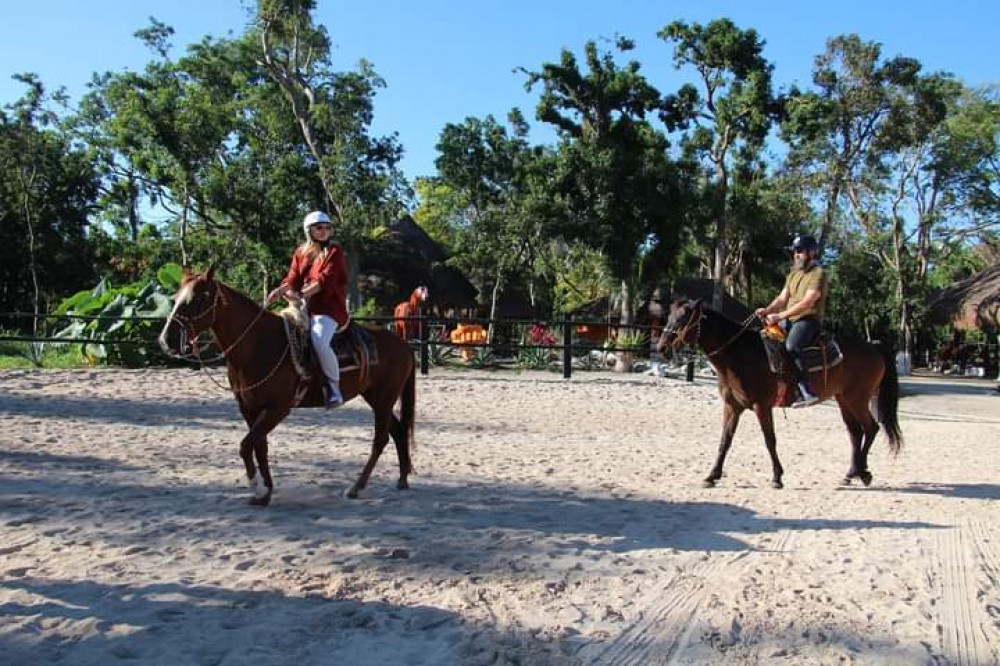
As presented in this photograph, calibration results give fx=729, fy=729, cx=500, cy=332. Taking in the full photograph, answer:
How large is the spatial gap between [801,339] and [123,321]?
13.3 metres

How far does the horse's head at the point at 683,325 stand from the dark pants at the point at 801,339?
109 centimetres

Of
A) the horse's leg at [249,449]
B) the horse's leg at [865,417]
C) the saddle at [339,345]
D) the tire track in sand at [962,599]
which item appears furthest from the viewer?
the horse's leg at [865,417]

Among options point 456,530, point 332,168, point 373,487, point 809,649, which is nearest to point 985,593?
point 809,649

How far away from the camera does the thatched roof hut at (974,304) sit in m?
26.0

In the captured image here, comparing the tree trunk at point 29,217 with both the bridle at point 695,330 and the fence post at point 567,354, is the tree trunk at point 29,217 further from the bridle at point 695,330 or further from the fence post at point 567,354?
the bridle at point 695,330

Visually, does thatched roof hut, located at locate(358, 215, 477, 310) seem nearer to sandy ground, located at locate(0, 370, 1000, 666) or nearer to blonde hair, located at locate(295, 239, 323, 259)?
sandy ground, located at locate(0, 370, 1000, 666)

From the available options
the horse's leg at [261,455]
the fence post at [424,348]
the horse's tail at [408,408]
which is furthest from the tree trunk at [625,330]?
the horse's leg at [261,455]

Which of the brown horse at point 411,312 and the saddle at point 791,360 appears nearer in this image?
the saddle at point 791,360

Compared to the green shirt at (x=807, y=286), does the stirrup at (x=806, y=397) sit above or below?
below

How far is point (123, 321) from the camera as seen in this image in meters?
15.1

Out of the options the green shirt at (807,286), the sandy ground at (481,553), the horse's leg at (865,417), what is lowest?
the sandy ground at (481,553)

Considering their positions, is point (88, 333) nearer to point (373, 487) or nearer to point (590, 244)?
point (373, 487)

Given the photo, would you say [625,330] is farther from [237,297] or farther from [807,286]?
[237,297]

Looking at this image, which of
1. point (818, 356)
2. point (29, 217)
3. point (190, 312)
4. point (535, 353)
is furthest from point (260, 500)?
point (29, 217)
